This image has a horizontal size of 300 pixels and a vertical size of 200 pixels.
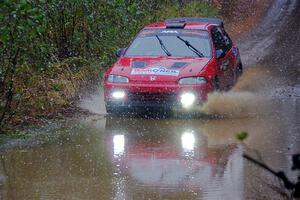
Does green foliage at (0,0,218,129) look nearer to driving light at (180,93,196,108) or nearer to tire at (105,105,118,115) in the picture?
tire at (105,105,118,115)

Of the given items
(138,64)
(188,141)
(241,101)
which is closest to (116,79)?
(138,64)

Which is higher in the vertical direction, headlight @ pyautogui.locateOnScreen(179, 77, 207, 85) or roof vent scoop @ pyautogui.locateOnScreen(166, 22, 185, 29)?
roof vent scoop @ pyautogui.locateOnScreen(166, 22, 185, 29)

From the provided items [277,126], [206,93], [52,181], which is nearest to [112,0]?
[206,93]

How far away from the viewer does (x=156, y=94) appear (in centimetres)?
1173

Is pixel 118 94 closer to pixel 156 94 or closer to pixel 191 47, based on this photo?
pixel 156 94

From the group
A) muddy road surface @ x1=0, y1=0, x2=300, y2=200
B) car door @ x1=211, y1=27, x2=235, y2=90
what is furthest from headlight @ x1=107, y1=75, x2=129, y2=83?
car door @ x1=211, y1=27, x2=235, y2=90

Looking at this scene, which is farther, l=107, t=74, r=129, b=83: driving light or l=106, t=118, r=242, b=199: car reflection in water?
l=107, t=74, r=129, b=83: driving light

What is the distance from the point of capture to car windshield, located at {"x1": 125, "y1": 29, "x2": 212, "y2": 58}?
42.3 feet

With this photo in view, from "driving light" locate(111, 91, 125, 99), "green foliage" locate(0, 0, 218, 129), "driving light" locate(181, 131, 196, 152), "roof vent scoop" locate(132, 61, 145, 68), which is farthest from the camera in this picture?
"roof vent scoop" locate(132, 61, 145, 68)

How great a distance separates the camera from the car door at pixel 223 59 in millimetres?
12863

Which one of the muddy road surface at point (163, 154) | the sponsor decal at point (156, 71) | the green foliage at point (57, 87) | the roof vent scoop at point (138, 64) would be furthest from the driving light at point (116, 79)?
the green foliage at point (57, 87)

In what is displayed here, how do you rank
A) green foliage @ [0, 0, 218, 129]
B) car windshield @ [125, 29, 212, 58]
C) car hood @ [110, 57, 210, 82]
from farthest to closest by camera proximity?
car windshield @ [125, 29, 212, 58]
car hood @ [110, 57, 210, 82]
green foliage @ [0, 0, 218, 129]

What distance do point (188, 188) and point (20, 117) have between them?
5.22 m

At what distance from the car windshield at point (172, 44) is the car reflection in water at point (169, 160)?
5.44 feet
